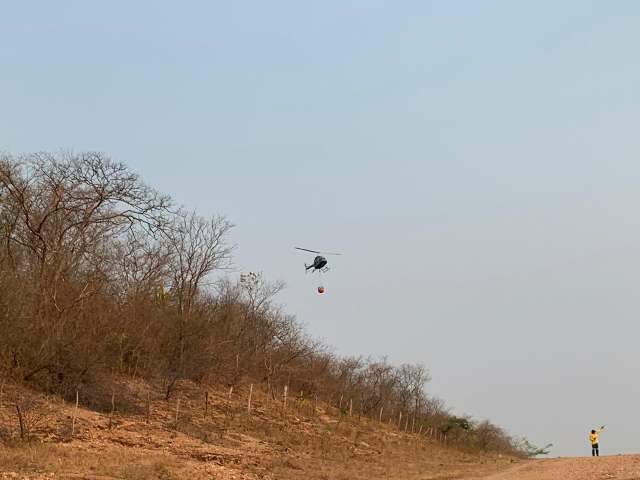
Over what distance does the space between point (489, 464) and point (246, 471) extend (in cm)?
1416

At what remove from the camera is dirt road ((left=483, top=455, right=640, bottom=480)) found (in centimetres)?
2253

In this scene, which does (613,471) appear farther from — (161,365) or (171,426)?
(161,365)

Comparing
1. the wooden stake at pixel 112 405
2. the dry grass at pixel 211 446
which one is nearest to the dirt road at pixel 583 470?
the dry grass at pixel 211 446

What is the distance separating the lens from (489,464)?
103 ft

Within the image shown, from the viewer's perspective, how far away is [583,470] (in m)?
24.7

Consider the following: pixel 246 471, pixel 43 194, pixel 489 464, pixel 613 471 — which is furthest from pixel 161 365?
pixel 613 471

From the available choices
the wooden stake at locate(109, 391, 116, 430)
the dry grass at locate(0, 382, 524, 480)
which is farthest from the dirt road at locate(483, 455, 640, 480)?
the wooden stake at locate(109, 391, 116, 430)

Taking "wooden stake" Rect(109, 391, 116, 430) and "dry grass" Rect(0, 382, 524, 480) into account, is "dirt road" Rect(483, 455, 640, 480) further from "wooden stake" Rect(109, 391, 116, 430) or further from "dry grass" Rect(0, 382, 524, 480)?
"wooden stake" Rect(109, 391, 116, 430)

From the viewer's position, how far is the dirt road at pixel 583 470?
22531 millimetres

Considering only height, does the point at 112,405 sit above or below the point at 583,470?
below

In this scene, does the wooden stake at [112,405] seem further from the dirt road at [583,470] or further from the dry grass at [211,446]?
the dirt road at [583,470]

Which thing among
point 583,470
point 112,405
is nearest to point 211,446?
point 112,405

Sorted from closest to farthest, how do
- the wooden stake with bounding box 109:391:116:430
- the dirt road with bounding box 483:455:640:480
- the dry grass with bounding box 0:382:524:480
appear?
the dry grass with bounding box 0:382:524:480 < the dirt road with bounding box 483:455:640:480 < the wooden stake with bounding box 109:391:116:430

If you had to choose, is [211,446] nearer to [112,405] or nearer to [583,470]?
[112,405]
